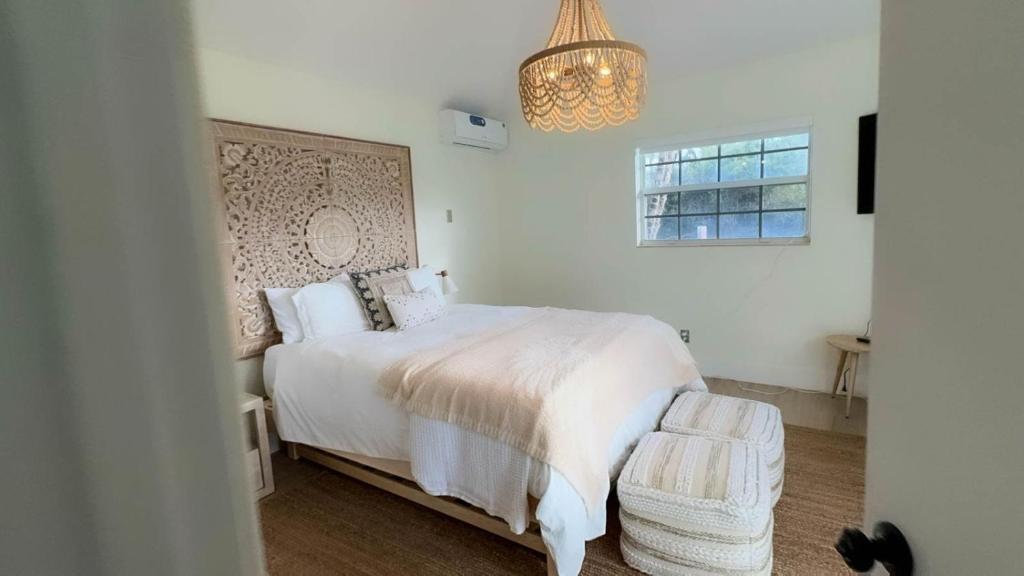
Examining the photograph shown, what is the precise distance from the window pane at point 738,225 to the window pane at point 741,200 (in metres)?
0.05

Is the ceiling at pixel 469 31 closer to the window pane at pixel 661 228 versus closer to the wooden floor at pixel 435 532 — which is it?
the window pane at pixel 661 228

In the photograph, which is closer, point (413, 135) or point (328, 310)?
point (328, 310)

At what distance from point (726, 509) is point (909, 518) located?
1.10 metres

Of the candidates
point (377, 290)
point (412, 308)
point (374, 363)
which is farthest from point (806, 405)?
point (377, 290)

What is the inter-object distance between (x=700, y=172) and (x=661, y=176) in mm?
306

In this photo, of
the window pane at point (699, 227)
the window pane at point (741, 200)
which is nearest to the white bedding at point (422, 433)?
the window pane at point (699, 227)

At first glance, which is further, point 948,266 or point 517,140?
point 517,140

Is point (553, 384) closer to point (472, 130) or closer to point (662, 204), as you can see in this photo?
point (662, 204)

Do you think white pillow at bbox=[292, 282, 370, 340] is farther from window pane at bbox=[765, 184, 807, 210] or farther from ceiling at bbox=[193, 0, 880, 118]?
window pane at bbox=[765, 184, 807, 210]

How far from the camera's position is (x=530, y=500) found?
1.61 m

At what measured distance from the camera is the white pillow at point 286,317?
8.82ft

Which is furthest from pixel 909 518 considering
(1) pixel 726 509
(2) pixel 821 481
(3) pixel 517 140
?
(3) pixel 517 140

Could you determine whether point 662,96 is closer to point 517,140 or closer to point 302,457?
point 517,140

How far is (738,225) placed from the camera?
3482 mm
